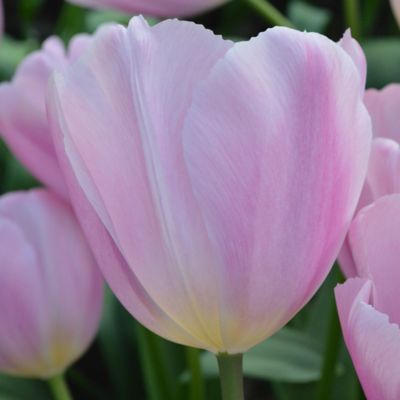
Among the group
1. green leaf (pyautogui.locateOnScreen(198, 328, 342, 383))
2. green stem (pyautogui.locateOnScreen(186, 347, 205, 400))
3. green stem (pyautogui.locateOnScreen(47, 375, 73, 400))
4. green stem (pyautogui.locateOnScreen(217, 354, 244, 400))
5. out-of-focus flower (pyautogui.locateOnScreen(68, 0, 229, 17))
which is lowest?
green leaf (pyautogui.locateOnScreen(198, 328, 342, 383))

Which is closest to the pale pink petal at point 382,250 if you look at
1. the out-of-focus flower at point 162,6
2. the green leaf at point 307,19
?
the out-of-focus flower at point 162,6

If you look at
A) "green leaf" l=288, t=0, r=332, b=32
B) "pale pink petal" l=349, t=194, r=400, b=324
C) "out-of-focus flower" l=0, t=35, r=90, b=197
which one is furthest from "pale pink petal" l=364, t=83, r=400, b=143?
"green leaf" l=288, t=0, r=332, b=32

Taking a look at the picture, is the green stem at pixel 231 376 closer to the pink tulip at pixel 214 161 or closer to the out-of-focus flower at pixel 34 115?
the pink tulip at pixel 214 161

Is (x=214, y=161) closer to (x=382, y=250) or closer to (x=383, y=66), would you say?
(x=382, y=250)

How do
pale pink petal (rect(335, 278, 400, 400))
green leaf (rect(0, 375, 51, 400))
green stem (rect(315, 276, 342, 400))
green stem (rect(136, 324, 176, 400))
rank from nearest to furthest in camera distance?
pale pink petal (rect(335, 278, 400, 400)) < green stem (rect(315, 276, 342, 400)) < green stem (rect(136, 324, 176, 400)) < green leaf (rect(0, 375, 51, 400))

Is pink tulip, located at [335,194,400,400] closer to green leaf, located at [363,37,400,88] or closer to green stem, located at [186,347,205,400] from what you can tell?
green stem, located at [186,347,205,400]

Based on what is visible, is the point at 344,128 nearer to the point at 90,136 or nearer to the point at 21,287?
the point at 90,136

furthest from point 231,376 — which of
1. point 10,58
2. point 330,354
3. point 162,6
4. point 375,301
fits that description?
point 10,58
